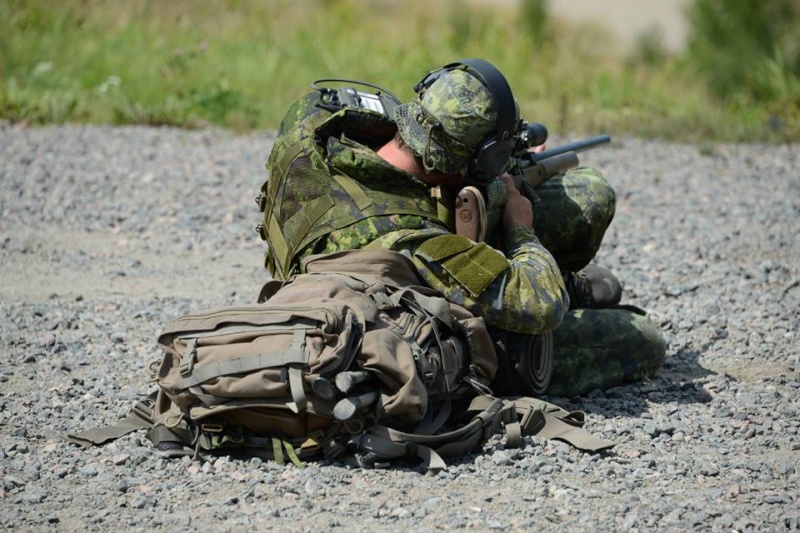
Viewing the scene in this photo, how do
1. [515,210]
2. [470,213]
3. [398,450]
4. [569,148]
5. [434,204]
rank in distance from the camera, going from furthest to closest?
[569,148], [515,210], [434,204], [470,213], [398,450]

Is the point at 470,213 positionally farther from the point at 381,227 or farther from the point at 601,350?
the point at 601,350

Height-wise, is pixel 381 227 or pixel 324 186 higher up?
pixel 324 186

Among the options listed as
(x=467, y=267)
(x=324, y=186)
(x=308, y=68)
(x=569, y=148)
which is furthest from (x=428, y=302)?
(x=308, y=68)

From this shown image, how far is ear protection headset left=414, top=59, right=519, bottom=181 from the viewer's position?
3.86 meters

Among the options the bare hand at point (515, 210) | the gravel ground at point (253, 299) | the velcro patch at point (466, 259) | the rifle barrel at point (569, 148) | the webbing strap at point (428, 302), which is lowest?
the gravel ground at point (253, 299)

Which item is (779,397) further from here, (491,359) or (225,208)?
(225,208)

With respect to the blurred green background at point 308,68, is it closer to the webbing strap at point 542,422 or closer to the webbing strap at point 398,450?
the webbing strap at point 542,422

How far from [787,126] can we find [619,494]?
798 centimetres

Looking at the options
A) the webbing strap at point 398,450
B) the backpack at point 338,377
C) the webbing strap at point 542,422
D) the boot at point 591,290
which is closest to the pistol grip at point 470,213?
the backpack at point 338,377

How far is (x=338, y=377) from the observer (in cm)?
336

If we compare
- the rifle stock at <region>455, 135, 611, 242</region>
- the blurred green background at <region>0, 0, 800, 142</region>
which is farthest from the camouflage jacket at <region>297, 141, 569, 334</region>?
the blurred green background at <region>0, 0, 800, 142</region>

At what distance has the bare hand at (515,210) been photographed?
4.23 metres

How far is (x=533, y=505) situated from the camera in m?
3.37

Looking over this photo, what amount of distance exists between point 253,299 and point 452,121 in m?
2.24
